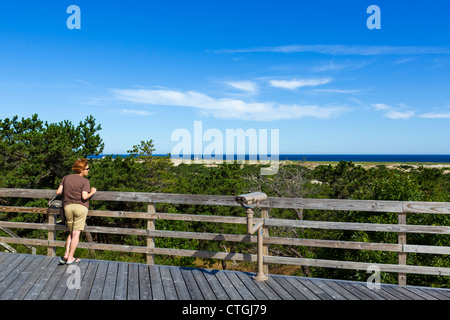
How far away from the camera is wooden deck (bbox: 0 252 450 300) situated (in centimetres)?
372

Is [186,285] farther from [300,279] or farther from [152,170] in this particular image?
[152,170]

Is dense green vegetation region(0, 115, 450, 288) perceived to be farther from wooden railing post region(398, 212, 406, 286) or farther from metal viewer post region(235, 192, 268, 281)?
metal viewer post region(235, 192, 268, 281)

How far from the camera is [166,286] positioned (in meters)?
4.02

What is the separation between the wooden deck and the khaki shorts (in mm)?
605

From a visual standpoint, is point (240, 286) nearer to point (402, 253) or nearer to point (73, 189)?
point (402, 253)

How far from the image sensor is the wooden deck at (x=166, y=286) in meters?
3.72

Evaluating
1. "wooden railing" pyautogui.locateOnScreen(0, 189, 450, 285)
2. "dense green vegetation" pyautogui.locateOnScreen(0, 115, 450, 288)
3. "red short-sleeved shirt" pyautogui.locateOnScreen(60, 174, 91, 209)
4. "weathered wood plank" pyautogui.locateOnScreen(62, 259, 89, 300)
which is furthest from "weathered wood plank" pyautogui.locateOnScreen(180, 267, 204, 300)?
"dense green vegetation" pyautogui.locateOnScreen(0, 115, 450, 288)

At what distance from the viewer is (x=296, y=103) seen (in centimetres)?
2486

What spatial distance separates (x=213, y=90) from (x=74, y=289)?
19.8 metres

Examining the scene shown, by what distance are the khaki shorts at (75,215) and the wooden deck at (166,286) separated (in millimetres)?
605

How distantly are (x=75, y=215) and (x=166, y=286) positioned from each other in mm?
1814

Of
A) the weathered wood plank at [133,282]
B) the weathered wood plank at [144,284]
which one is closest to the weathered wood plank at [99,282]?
the weathered wood plank at [133,282]

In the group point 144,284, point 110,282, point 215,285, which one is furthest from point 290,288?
point 110,282
